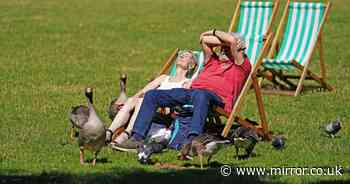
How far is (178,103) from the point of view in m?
8.87

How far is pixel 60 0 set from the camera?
28.5m

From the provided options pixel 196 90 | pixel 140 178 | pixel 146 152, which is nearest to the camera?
pixel 140 178

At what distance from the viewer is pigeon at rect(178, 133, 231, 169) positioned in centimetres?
771

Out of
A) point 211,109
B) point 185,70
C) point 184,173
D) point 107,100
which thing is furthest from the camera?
point 107,100

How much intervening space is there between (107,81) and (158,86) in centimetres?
400

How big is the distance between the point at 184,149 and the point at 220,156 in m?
0.49

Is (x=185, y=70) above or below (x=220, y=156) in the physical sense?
above

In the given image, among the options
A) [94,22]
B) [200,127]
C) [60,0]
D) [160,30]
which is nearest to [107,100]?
[200,127]

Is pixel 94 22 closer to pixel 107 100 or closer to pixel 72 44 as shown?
pixel 72 44

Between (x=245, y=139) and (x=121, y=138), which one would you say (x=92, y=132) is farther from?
(x=245, y=139)

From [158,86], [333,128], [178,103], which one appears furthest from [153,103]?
[333,128]

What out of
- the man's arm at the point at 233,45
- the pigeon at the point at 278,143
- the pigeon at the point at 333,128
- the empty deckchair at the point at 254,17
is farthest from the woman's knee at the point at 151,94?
the empty deckchair at the point at 254,17

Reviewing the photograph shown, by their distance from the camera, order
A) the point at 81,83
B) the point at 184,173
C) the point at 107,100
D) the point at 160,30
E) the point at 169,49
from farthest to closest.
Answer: the point at 160,30, the point at 169,49, the point at 81,83, the point at 107,100, the point at 184,173

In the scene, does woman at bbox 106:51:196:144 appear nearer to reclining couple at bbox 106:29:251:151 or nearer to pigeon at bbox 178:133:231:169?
reclining couple at bbox 106:29:251:151
